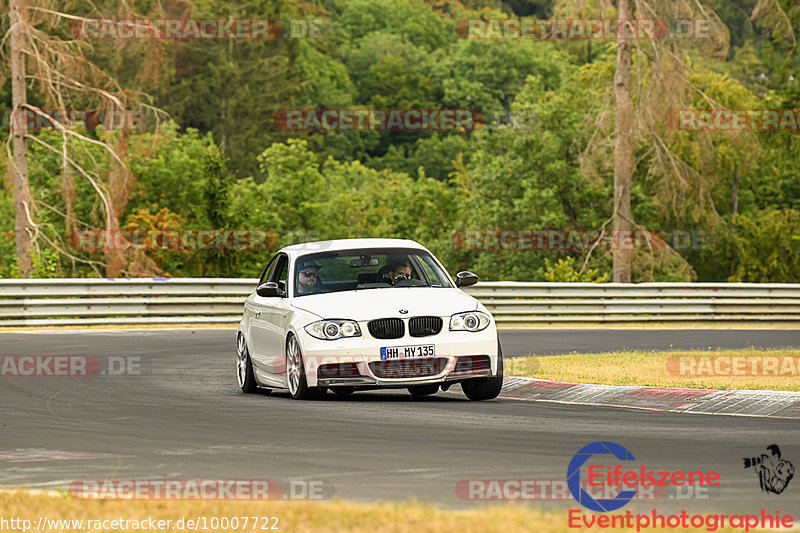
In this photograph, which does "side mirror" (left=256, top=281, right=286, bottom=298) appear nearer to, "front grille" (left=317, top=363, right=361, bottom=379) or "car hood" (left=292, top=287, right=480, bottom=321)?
"car hood" (left=292, top=287, right=480, bottom=321)

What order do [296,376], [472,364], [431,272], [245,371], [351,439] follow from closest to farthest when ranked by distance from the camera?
[351,439] → [472,364] → [296,376] → [431,272] → [245,371]

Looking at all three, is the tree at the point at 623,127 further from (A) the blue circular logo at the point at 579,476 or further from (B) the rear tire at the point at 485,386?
(A) the blue circular logo at the point at 579,476

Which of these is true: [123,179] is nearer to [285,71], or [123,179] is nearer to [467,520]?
[467,520]

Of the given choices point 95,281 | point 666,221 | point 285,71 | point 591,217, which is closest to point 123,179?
point 95,281

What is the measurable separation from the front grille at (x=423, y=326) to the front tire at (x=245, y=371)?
2.65 meters

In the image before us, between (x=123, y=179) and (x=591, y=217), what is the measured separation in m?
26.6

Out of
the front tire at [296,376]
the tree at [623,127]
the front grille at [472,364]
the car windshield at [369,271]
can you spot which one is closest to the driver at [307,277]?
the car windshield at [369,271]

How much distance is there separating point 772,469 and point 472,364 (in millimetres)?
5044

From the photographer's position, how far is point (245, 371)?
50.4 ft

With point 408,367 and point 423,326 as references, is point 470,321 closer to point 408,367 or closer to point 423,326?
point 423,326

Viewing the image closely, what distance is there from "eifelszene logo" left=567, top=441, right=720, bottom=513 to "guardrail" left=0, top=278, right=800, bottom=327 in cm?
1921

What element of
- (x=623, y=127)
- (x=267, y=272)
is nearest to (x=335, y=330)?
(x=267, y=272)

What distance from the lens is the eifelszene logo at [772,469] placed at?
26.7 ft

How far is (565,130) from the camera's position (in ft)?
180
